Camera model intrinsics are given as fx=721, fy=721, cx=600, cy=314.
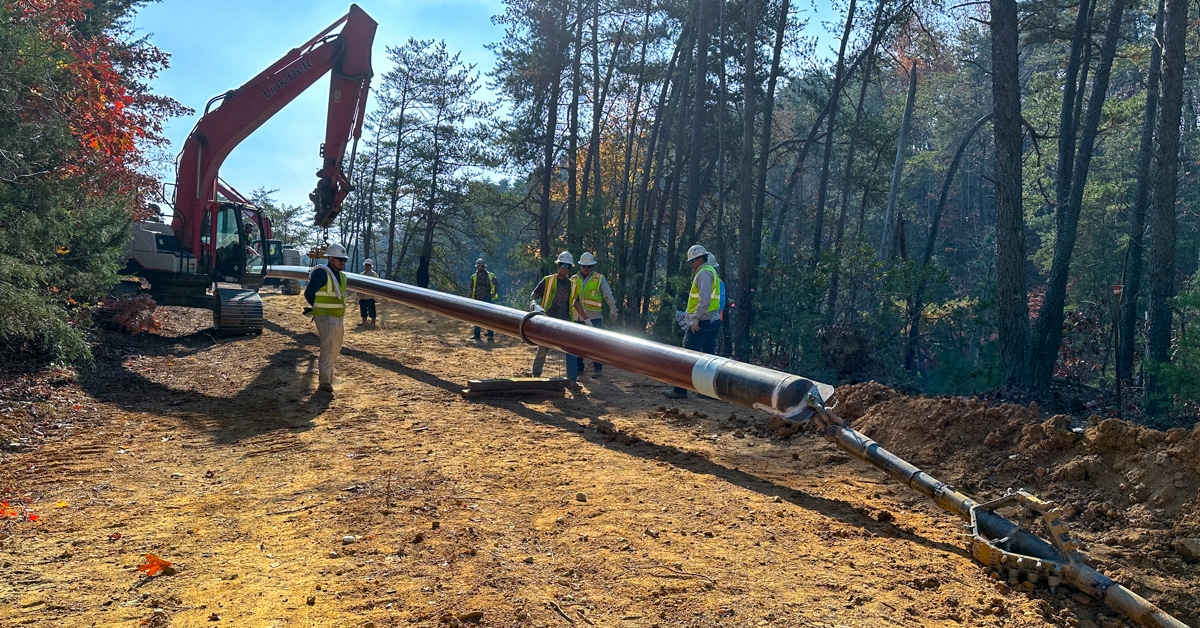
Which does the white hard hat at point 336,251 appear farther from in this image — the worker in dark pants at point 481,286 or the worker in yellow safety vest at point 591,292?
the worker in dark pants at point 481,286

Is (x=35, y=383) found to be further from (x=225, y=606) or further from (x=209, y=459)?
(x=225, y=606)

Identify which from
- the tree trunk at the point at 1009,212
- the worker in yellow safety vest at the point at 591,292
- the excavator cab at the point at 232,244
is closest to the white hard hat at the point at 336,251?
the worker in yellow safety vest at the point at 591,292

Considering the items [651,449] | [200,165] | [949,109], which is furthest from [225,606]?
[949,109]

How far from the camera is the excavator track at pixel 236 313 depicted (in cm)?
1233

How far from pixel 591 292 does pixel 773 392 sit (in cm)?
462

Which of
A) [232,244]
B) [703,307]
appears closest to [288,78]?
[232,244]

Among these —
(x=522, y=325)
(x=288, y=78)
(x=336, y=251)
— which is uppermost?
(x=288, y=78)

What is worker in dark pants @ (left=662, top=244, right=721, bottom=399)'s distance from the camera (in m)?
8.73

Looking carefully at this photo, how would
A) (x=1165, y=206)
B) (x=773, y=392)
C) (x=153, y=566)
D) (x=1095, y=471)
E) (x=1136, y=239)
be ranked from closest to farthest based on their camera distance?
(x=153, y=566), (x=1095, y=471), (x=773, y=392), (x=1165, y=206), (x=1136, y=239)

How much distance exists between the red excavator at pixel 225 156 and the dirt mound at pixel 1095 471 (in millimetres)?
9998

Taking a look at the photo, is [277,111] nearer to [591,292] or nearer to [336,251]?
[336,251]

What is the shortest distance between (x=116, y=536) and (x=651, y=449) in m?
4.09

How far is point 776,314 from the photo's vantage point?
614 inches

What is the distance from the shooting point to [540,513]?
15.7 feet
